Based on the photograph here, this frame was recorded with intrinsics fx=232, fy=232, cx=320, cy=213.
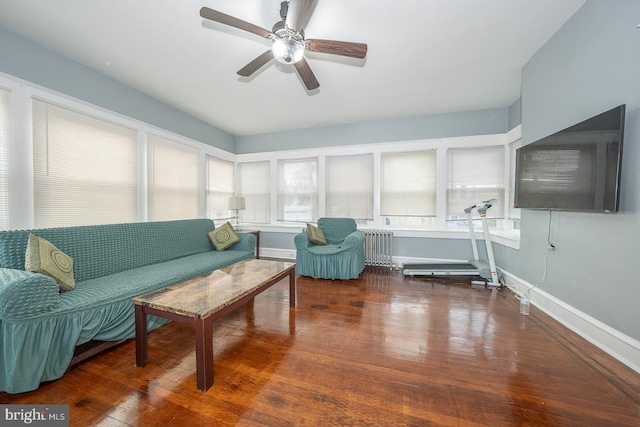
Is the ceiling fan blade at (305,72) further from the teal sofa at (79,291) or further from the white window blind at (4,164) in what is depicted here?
the white window blind at (4,164)

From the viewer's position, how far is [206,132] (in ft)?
14.5

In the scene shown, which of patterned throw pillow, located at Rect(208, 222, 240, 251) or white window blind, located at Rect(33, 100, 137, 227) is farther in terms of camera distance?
patterned throw pillow, located at Rect(208, 222, 240, 251)

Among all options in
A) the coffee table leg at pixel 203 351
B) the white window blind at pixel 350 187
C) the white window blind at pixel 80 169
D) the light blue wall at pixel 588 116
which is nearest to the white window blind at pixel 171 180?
the white window blind at pixel 80 169

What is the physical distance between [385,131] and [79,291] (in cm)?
447

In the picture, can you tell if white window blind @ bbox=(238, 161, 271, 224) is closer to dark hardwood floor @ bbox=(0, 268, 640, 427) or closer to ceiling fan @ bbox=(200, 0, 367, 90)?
dark hardwood floor @ bbox=(0, 268, 640, 427)

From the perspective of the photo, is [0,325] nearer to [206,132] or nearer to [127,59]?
[127,59]

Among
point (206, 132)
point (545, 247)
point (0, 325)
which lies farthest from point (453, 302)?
point (206, 132)

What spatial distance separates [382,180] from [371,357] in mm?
3179

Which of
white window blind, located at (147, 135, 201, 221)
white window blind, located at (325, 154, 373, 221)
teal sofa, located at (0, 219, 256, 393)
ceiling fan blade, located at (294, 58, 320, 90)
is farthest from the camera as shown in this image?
white window blind, located at (325, 154, 373, 221)

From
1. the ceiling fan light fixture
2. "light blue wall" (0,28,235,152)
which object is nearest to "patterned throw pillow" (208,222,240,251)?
"light blue wall" (0,28,235,152)

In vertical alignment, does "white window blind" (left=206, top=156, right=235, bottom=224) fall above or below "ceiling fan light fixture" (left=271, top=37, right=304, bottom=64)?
below

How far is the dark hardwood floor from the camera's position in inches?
48.6

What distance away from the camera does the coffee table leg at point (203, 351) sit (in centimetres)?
138

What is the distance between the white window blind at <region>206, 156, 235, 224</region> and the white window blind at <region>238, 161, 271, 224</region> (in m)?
0.28
